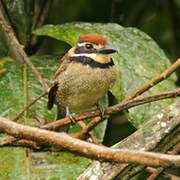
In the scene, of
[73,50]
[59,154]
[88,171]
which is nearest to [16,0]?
[73,50]

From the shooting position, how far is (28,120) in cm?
243

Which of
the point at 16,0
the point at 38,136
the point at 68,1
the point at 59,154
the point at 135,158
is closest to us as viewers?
the point at 135,158

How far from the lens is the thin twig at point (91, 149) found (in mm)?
1106

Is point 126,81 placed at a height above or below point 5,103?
above

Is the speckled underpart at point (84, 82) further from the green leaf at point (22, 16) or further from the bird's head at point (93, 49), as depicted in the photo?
the green leaf at point (22, 16)

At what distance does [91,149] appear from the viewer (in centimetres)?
→ 119

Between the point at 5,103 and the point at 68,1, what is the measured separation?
1894 millimetres

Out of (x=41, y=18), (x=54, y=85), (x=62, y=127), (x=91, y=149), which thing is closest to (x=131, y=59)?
(x=54, y=85)

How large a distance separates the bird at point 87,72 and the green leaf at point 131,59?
0.10 metres

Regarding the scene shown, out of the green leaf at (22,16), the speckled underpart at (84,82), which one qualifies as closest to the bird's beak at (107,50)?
the speckled underpart at (84,82)

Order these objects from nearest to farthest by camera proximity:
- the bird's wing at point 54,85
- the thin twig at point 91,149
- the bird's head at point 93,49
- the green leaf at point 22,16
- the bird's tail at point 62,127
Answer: the thin twig at point 91,149 → the bird's head at point 93,49 → the bird's wing at point 54,85 → the bird's tail at point 62,127 → the green leaf at point 22,16

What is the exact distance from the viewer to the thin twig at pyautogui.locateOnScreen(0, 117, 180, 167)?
1.11 m

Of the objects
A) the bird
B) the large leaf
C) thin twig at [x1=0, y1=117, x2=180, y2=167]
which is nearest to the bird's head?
the bird

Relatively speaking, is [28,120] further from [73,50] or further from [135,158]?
[135,158]
